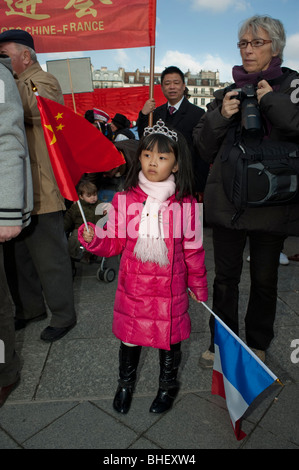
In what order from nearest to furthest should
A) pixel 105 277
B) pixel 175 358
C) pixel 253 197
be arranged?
1. pixel 253 197
2. pixel 175 358
3. pixel 105 277

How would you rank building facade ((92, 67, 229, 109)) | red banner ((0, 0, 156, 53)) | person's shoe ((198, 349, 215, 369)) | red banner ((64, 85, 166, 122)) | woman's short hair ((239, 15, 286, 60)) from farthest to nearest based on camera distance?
building facade ((92, 67, 229, 109))
red banner ((64, 85, 166, 122))
red banner ((0, 0, 156, 53))
person's shoe ((198, 349, 215, 369))
woman's short hair ((239, 15, 286, 60))

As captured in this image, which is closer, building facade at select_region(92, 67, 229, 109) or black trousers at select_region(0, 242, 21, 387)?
black trousers at select_region(0, 242, 21, 387)

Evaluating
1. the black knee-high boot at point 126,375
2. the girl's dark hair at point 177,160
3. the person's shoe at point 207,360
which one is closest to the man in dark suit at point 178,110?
the girl's dark hair at point 177,160

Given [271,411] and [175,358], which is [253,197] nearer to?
[175,358]

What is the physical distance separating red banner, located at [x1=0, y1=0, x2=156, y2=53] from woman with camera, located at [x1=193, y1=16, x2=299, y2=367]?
200 centimetres

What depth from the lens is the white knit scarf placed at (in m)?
1.91

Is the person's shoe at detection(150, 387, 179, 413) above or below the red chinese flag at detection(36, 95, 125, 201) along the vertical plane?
below

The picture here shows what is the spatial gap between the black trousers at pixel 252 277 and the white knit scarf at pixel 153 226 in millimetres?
543

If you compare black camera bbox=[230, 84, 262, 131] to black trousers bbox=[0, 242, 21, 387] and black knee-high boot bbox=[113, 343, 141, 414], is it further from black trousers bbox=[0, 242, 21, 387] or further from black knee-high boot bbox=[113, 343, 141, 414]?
black trousers bbox=[0, 242, 21, 387]

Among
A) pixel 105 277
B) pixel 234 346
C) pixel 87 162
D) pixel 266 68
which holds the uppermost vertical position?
pixel 266 68

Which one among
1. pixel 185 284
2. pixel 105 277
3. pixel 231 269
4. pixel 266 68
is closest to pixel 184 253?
pixel 185 284

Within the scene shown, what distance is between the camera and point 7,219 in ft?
5.99

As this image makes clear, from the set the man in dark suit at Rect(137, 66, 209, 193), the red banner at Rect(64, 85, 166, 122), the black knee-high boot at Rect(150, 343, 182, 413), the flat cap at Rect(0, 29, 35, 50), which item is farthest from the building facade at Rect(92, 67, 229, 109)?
the black knee-high boot at Rect(150, 343, 182, 413)

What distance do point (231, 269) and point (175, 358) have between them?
674 mm
